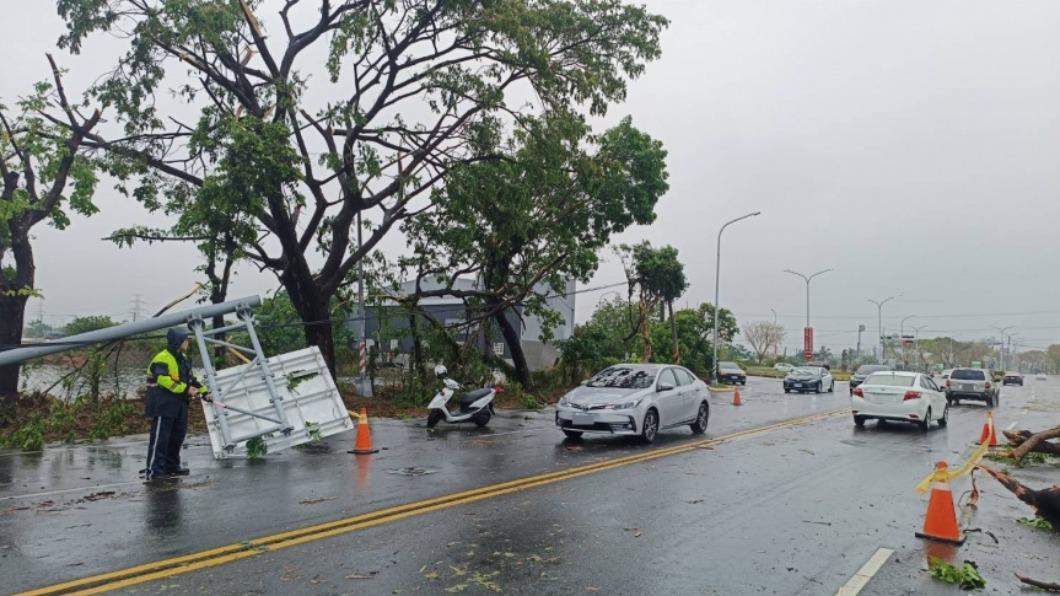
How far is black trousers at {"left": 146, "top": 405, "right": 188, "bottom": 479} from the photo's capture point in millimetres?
9844

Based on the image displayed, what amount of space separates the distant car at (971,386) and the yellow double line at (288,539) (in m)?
22.0

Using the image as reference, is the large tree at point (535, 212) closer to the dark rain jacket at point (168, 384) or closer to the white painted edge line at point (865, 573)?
the dark rain jacket at point (168, 384)

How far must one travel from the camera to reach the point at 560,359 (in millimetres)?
31172

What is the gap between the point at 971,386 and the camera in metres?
27.9

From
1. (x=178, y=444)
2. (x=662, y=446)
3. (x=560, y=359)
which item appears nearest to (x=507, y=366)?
(x=560, y=359)

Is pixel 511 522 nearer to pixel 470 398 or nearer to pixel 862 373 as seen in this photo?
pixel 470 398

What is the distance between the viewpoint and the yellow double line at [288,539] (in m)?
5.34

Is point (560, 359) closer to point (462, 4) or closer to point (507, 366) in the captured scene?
point (507, 366)

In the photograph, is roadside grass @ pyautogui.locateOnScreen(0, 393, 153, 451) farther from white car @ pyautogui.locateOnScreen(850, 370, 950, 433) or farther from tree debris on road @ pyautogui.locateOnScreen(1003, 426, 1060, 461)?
tree debris on road @ pyautogui.locateOnScreen(1003, 426, 1060, 461)

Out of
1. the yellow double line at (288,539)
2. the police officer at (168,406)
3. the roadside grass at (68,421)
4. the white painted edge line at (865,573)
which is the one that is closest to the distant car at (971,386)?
the yellow double line at (288,539)

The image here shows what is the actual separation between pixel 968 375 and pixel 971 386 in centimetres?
87

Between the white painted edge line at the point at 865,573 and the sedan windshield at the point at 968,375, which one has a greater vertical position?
the sedan windshield at the point at 968,375

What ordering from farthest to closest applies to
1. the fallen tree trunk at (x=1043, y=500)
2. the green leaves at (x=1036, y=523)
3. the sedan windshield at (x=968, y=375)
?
the sedan windshield at (x=968, y=375), the green leaves at (x=1036, y=523), the fallen tree trunk at (x=1043, y=500)

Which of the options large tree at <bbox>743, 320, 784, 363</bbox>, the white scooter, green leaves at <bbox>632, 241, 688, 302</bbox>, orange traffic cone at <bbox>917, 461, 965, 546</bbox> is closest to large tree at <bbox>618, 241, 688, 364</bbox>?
green leaves at <bbox>632, 241, 688, 302</bbox>
